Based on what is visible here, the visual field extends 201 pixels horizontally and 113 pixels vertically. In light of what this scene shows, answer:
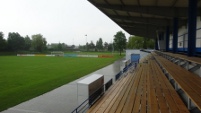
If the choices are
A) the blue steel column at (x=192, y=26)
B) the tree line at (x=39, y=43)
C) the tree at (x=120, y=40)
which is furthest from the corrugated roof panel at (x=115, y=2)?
the tree at (x=120, y=40)

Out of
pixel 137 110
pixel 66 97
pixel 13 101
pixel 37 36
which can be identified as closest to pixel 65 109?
pixel 66 97

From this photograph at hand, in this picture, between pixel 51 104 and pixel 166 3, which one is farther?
pixel 166 3

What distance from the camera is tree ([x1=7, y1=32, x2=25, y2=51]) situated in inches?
3905

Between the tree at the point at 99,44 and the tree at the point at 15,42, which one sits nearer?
the tree at the point at 15,42

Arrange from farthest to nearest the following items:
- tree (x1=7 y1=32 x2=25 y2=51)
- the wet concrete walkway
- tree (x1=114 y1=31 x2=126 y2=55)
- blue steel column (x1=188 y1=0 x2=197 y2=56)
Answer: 1. tree (x1=7 y1=32 x2=25 y2=51)
2. tree (x1=114 y1=31 x2=126 y2=55)
3. the wet concrete walkway
4. blue steel column (x1=188 y1=0 x2=197 y2=56)

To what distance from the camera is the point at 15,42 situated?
10194 cm

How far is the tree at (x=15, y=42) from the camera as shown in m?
99.2

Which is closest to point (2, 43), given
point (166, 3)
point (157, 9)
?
point (157, 9)

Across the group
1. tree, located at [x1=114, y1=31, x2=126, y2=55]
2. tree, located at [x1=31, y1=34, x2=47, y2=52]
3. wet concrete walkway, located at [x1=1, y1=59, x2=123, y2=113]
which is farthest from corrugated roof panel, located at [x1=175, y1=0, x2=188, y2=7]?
tree, located at [x1=31, y1=34, x2=47, y2=52]

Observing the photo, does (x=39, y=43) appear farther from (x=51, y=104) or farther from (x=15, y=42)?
(x=51, y=104)

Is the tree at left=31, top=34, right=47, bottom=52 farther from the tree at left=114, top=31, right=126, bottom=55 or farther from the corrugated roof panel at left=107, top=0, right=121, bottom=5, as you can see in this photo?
the corrugated roof panel at left=107, top=0, right=121, bottom=5

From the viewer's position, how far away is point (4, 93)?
1568 cm

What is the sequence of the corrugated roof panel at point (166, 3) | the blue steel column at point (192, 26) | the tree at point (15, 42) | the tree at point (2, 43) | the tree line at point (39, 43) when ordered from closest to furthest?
the blue steel column at point (192, 26), the corrugated roof panel at point (166, 3), the tree line at point (39, 43), the tree at point (2, 43), the tree at point (15, 42)

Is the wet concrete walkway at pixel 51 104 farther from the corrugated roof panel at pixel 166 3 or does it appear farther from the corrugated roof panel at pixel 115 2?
the corrugated roof panel at pixel 166 3
